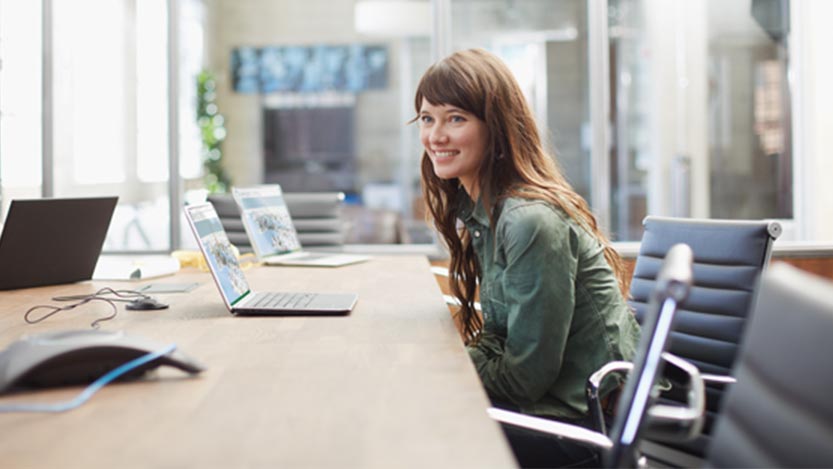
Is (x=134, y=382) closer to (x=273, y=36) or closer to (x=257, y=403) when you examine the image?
(x=257, y=403)

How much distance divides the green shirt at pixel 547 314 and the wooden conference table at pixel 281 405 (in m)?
0.14

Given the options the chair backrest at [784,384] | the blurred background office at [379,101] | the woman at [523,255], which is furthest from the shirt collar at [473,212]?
the blurred background office at [379,101]

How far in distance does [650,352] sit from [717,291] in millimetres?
1071

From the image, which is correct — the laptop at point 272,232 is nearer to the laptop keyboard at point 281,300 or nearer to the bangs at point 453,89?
the laptop keyboard at point 281,300

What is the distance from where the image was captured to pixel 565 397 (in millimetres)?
1534

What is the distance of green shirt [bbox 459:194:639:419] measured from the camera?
4.71 feet

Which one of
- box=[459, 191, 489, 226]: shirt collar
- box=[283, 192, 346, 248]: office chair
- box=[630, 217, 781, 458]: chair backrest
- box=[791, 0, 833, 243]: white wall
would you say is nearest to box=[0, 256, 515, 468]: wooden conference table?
box=[459, 191, 489, 226]: shirt collar

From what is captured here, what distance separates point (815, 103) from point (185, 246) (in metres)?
3.45

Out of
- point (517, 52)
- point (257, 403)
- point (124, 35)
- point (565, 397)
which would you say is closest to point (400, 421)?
point (257, 403)

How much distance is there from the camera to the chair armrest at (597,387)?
1.50 m

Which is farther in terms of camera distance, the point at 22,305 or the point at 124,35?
the point at 124,35

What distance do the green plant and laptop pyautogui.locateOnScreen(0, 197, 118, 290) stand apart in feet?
14.0

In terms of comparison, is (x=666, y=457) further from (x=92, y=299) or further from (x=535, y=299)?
(x=92, y=299)

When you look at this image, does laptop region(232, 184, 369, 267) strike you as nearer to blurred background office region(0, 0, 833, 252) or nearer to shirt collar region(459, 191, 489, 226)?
shirt collar region(459, 191, 489, 226)
